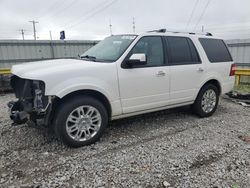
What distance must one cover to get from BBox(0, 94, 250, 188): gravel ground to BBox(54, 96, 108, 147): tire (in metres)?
0.17

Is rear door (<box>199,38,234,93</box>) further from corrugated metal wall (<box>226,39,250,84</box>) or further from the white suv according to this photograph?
corrugated metal wall (<box>226,39,250,84</box>)

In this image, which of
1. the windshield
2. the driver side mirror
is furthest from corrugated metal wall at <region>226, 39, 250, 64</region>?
the driver side mirror

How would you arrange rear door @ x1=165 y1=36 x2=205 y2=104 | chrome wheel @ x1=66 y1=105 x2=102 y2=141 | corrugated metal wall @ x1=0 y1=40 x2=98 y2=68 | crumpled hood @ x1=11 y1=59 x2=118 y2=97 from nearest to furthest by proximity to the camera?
crumpled hood @ x1=11 y1=59 x2=118 y2=97, chrome wheel @ x1=66 y1=105 x2=102 y2=141, rear door @ x1=165 y1=36 x2=205 y2=104, corrugated metal wall @ x1=0 y1=40 x2=98 y2=68

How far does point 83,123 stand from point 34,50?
8583 mm

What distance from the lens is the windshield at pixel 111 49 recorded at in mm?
3914

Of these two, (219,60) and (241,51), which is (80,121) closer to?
(219,60)

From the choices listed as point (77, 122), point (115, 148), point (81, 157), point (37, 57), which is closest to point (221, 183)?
point (115, 148)

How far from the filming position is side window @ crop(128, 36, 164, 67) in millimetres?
4053

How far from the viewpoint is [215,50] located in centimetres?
518

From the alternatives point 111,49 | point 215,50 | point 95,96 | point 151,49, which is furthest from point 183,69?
point 95,96

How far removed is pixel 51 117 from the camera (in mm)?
3359

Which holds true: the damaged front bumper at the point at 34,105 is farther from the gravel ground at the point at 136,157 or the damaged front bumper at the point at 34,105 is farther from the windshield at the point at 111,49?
the windshield at the point at 111,49

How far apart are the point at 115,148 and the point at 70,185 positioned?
1077mm

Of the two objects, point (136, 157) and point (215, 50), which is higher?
point (215, 50)
